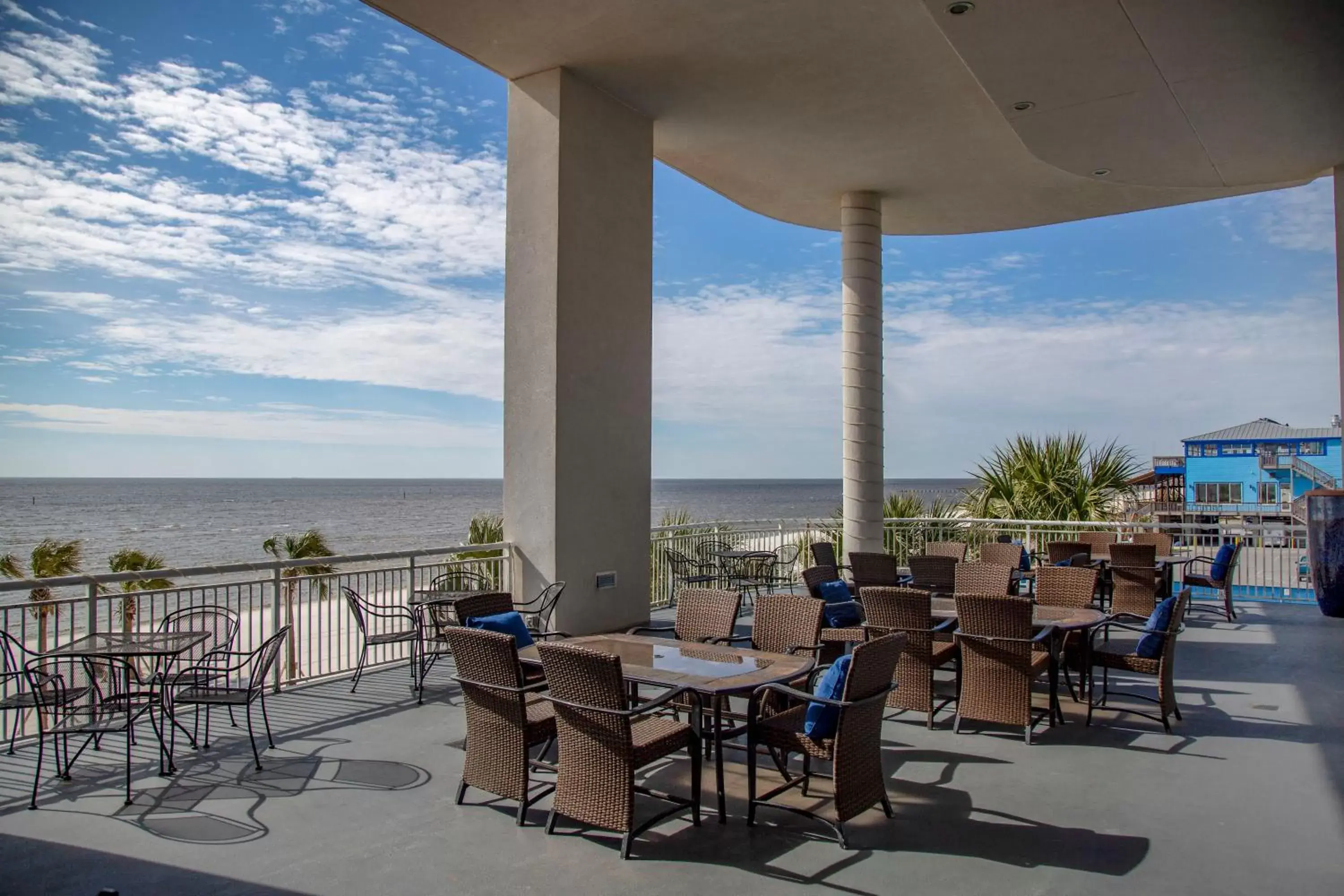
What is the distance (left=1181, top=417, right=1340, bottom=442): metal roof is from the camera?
3553 cm

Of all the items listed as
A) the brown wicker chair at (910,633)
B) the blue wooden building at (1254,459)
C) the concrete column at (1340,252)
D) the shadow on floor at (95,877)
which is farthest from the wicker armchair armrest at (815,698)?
the blue wooden building at (1254,459)

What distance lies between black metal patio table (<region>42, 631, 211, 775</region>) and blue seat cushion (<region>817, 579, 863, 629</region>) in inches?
154

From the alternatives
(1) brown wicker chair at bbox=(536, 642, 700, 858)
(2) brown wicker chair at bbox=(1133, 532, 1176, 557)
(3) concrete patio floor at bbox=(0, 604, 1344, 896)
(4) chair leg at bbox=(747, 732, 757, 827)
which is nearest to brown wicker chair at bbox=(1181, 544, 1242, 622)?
(2) brown wicker chair at bbox=(1133, 532, 1176, 557)

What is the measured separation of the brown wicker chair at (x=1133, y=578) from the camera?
24.8 ft

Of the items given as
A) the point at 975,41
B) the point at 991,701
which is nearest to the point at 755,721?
the point at 991,701

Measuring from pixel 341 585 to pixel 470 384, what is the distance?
138ft

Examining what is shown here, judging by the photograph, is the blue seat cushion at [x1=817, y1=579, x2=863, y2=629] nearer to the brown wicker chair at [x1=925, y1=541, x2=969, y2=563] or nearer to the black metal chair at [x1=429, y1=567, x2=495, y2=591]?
the brown wicker chair at [x1=925, y1=541, x2=969, y2=563]

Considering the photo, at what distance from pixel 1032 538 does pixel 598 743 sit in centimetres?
952

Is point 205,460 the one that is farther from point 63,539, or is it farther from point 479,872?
point 479,872

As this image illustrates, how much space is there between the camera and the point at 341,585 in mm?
6102

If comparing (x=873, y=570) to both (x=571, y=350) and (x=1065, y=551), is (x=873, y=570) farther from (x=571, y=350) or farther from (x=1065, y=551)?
Answer: (x=571, y=350)

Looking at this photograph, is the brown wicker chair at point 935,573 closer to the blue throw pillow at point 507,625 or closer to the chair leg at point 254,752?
the blue throw pillow at point 507,625

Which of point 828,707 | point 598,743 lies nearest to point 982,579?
point 828,707

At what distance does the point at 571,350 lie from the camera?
719 centimetres
